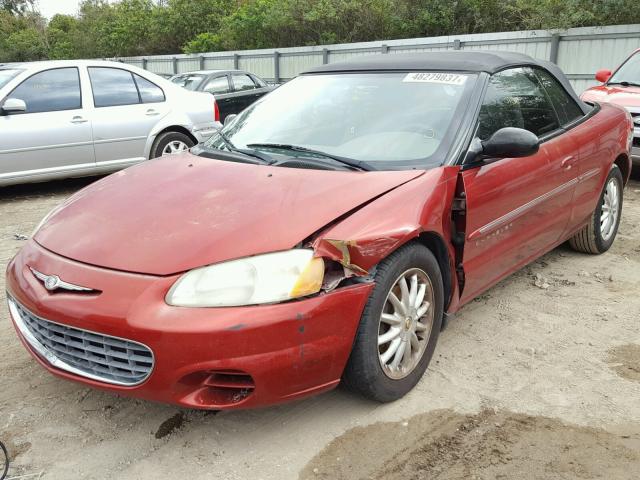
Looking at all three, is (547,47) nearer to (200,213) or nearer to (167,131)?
(167,131)

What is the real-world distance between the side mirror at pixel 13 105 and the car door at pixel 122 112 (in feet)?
2.68

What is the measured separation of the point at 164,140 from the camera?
7.82 meters

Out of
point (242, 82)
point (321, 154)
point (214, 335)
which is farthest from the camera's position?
point (242, 82)

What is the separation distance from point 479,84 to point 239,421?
2.19 m

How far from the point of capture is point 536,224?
3.76 meters

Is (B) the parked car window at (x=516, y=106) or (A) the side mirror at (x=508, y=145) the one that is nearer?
(A) the side mirror at (x=508, y=145)

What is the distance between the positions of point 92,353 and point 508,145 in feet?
7.03

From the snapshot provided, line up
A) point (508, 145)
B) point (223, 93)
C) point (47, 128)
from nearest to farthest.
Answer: point (508, 145) → point (47, 128) → point (223, 93)

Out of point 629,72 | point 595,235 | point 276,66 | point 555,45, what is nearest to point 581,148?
point 595,235

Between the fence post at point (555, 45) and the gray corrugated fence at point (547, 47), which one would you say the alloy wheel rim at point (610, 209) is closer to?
the gray corrugated fence at point (547, 47)

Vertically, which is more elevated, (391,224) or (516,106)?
(516,106)

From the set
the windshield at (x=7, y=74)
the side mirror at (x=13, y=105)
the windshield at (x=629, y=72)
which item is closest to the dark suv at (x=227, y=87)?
the windshield at (x=7, y=74)

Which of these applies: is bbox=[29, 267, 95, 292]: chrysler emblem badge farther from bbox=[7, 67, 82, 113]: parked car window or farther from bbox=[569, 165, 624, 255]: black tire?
bbox=[7, 67, 82, 113]: parked car window

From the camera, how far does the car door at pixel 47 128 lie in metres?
6.73
